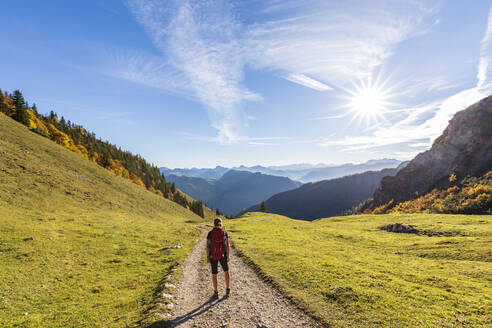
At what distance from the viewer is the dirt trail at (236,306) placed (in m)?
10.7

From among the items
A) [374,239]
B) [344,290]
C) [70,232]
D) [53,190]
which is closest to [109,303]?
[344,290]

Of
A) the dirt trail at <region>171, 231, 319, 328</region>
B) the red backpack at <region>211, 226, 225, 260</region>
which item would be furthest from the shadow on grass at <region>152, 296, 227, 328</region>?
the red backpack at <region>211, 226, 225, 260</region>

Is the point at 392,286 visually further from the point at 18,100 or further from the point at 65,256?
the point at 18,100

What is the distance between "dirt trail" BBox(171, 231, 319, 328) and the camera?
1066 centimetres

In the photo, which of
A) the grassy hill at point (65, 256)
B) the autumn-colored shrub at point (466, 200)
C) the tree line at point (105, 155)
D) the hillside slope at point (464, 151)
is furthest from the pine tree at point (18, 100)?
the hillside slope at point (464, 151)

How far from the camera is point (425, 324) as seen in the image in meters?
10.2

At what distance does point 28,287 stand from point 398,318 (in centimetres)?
2410

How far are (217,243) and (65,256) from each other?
19167 millimetres

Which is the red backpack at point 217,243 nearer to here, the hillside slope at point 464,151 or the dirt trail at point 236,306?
the dirt trail at point 236,306

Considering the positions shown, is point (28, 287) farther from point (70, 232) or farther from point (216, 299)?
point (70, 232)

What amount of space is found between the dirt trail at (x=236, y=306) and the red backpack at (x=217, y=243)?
2.80 m

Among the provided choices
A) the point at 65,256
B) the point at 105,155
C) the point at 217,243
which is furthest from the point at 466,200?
the point at 105,155

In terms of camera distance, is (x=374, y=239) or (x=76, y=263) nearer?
(x=76, y=263)

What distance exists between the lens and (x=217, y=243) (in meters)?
13.3
